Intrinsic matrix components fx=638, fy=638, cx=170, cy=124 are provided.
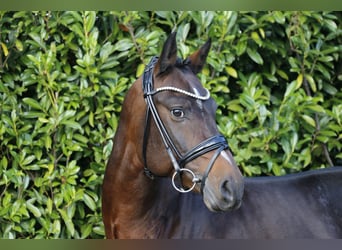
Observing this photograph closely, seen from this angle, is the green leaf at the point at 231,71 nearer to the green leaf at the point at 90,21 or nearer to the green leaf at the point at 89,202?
the green leaf at the point at 90,21

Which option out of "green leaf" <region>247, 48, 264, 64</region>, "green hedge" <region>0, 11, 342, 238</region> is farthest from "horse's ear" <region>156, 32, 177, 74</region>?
"green leaf" <region>247, 48, 264, 64</region>

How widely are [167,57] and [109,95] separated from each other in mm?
1151

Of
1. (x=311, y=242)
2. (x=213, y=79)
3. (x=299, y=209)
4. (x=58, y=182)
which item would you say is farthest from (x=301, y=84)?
(x=311, y=242)

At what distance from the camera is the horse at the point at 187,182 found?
7.96 ft

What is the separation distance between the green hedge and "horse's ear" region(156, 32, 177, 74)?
43.2 inches

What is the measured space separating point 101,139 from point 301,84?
1.31 meters

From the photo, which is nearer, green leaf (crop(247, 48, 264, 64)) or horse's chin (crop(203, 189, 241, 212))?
horse's chin (crop(203, 189, 241, 212))

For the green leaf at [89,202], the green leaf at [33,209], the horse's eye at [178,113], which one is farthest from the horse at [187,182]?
the green leaf at [33,209]

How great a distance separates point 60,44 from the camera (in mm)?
3783

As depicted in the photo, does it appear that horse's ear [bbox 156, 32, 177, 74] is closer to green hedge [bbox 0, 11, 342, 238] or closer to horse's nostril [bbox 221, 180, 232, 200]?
horse's nostril [bbox 221, 180, 232, 200]

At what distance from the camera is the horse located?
2426mm

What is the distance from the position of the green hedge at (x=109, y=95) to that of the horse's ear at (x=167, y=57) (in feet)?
3.60

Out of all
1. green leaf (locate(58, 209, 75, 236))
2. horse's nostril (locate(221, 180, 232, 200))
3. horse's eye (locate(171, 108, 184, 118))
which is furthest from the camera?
green leaf (locate(58, 209, 75, 236))

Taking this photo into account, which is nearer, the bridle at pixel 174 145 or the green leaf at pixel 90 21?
the bridle at pixel 174 145
